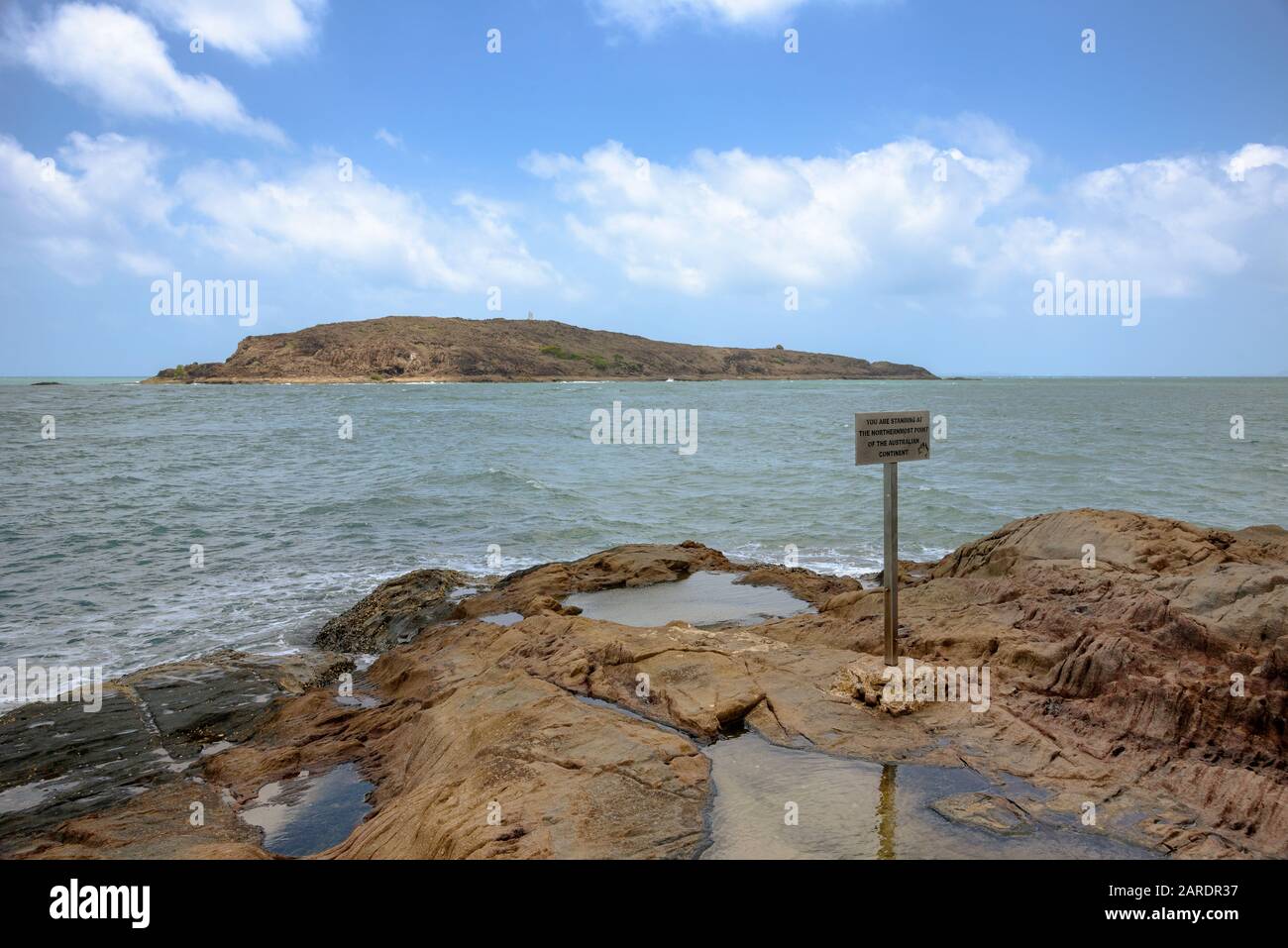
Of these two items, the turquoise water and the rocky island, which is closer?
the turquoise water

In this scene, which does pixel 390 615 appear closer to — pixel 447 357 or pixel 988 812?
pixel 988 812

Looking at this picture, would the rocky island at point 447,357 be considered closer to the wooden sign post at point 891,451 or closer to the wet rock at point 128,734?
the wet rock at point 128,734

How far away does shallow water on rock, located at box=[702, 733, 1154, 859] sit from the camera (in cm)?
434

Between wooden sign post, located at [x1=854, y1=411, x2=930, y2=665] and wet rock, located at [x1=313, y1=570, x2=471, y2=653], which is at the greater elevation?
wooden sign post, located at [x1=854, y1=411, x2=930, y2=665]

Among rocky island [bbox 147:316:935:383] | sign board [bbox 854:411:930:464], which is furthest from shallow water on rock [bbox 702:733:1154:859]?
Answer: rocky island [bbox 147:316:935:383]

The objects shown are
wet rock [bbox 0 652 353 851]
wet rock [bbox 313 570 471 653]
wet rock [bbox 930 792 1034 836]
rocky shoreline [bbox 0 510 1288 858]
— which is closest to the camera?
wet rock [bbox 930 792 1034 836]

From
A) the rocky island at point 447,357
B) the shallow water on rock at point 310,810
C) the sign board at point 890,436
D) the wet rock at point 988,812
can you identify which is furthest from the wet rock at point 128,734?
the rocky island at point 447,357

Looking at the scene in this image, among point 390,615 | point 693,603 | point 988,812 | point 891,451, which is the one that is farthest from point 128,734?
point 891,451

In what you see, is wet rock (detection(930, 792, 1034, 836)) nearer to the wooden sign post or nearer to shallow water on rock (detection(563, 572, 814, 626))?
the wooden sign post

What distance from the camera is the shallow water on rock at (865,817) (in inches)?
171

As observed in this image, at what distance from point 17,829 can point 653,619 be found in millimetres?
7074

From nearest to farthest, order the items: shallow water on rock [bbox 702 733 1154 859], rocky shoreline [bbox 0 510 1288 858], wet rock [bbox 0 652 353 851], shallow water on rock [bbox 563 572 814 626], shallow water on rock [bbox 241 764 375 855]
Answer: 1. shallow water on rock [bbox 702 733 1154 859]
2. rocky shoreline [bbox 0 510 1288 858]
3. shallow water on rock [bbox 241 764 375 855]
4. wet rock [bbox 0 652 353 851]
5. shallow water on rock [bbox 563 572 814 626]

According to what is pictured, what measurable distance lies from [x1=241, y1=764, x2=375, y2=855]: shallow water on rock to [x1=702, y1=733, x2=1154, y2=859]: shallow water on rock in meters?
3.01

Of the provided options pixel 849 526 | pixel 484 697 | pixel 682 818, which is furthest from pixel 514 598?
pixel 849 526
